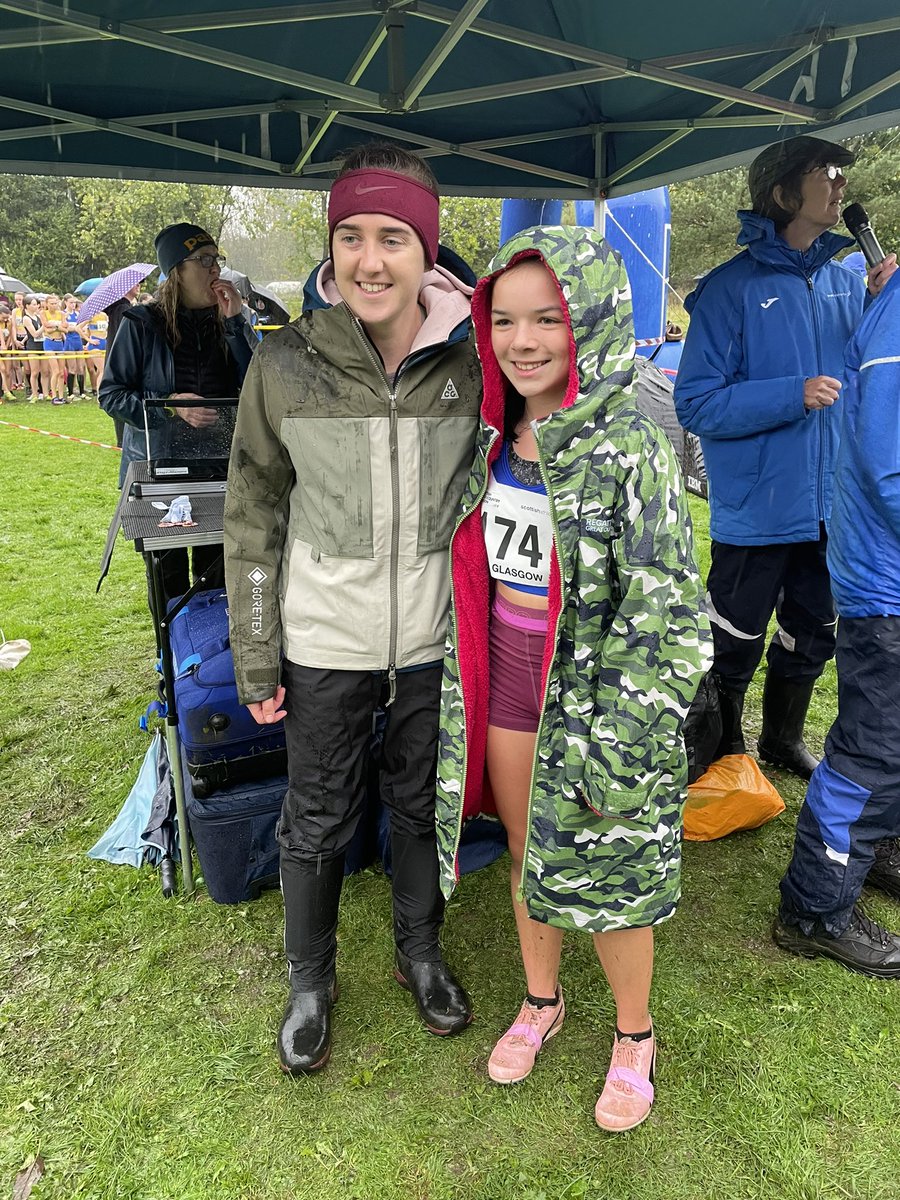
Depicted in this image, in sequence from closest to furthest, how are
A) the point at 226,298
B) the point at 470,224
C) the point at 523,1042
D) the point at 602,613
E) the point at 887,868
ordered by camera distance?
1. the point at 602,613
2. the point at 523,1042
3. the point at 887,868
4. the point at 226,298
5. the point at 470,224

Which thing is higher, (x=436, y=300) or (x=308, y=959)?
(x=436, y=300)

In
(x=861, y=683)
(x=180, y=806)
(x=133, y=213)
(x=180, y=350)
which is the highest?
(x=133, y=213)

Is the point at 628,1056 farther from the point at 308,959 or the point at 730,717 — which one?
the point at 730,717

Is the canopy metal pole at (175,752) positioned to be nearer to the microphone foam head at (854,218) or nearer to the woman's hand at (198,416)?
the woman's hand at (198,416)

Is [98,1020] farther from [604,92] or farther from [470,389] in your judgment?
[604,92]

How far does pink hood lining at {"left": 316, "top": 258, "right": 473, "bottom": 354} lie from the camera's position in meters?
1.79

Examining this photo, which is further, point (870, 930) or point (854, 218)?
point (854, 218)

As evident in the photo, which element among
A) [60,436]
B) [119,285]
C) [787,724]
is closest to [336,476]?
[787,724]

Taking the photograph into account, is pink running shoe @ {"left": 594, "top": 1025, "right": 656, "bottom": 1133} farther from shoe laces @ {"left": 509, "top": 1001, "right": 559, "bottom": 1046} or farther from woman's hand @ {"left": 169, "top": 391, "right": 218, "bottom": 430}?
woman's hand @ {"left": 169, "top": 391, "right": 218, "bottom": 430}

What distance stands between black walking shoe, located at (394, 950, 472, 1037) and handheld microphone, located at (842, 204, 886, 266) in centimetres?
249

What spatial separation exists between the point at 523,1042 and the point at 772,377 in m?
2.21

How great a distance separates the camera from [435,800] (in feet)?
6.83

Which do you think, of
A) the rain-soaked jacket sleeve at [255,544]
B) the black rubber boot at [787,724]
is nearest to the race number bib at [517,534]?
the rain-soaked jacket sleeve at [255,544]

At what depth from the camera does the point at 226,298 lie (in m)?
3.50
